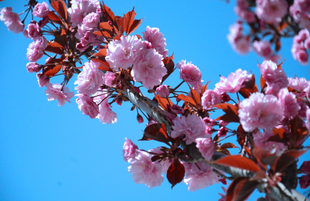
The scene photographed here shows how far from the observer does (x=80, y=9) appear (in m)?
1.16

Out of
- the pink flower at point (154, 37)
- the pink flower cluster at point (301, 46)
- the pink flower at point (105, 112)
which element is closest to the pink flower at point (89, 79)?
the pink flower at point (105, 112)

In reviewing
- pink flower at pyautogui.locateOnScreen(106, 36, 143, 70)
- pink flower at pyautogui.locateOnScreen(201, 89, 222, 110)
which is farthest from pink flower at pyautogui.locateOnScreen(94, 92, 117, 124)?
pink flower at pyautogui.locateOnScreen(201, 89, 222, 110)

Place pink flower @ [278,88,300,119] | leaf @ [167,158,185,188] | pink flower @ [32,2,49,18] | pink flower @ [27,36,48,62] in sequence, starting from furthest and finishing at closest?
pink flower @ [32,2,49,18] < pink flower @ [27,36,48,62] < leaf @ [167,158,185,188] < pink flower @ [278,88,300,119]

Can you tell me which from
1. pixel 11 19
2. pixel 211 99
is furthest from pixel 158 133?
pixel 11 19

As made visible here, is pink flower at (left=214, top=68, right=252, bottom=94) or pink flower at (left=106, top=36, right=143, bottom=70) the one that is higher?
pink flower at (left=106, top=36, right=143, bottom=70)

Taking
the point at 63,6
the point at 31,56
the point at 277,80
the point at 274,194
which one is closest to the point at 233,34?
the point at 277,80

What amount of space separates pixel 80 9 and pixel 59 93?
0.46m

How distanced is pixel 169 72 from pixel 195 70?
0.41 feet

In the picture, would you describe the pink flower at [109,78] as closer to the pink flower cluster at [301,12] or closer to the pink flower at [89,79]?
the pink flower at [89,79]

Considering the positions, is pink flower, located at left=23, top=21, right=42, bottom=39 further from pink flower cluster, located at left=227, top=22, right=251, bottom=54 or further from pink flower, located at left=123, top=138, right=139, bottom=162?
pink flower cluster, located at left=227, top=22, right=251, bottom=54

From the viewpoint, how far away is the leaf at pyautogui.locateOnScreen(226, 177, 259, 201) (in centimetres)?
54

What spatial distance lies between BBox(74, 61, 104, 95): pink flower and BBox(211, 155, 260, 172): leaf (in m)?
0.60

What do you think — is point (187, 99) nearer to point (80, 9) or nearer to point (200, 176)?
point (200, 176)

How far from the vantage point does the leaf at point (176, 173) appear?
82 cm
